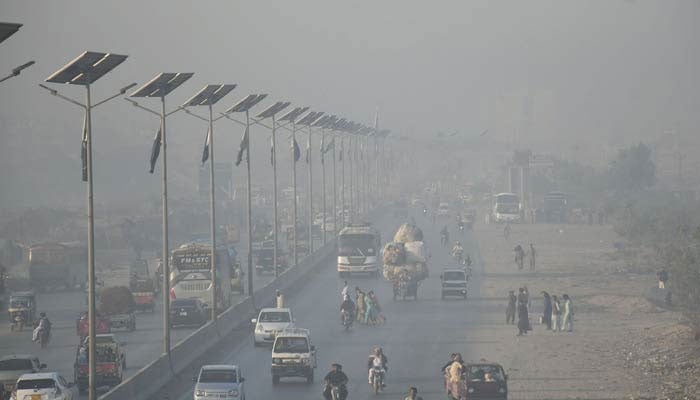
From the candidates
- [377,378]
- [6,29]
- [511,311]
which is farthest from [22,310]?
[6,29]

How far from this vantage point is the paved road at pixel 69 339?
48.7 metres

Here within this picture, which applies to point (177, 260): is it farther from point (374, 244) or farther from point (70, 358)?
point (374, 244)

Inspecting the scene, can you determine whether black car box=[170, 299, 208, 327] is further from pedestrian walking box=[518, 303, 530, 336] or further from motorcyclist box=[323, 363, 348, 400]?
motorcyclist box=[323, 363, 348, 400]

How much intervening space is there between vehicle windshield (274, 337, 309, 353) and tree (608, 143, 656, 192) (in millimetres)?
137048

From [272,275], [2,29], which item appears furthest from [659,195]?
[2,29]

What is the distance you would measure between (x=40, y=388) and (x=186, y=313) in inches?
873

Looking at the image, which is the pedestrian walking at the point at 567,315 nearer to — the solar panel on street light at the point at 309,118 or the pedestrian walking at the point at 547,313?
the pedestrian walking at the point at 547,313

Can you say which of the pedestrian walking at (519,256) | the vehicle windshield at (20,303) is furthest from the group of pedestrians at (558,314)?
the pedestrian walking at (519,256)

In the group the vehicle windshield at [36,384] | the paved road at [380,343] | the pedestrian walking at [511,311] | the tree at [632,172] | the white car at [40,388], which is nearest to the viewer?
the white car at [40,388]

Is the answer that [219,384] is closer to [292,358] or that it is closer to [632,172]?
[292,358]

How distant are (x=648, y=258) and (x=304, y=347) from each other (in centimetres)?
5634

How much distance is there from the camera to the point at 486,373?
35719mm

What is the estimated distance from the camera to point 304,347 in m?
41.8

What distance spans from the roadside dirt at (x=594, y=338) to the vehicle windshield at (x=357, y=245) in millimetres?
7310
